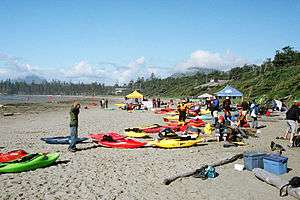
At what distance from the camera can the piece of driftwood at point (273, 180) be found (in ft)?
22.1

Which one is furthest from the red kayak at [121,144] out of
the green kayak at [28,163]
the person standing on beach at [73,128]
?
the green kayak at [28,163]

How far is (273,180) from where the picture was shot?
302 inches

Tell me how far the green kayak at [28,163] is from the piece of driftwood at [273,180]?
5.68 meters

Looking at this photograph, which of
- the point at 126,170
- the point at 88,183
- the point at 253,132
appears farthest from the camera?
the point at 253,132

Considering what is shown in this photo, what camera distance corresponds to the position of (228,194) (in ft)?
23.8

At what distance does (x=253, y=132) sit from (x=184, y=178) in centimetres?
946

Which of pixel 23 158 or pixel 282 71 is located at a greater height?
pixel 282 71

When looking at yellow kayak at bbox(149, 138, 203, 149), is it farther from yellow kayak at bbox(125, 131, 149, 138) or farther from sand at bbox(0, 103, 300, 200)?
yellow kayak at bbox(125, 131, 149, 138)

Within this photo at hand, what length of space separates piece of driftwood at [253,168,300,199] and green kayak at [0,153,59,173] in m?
5.68

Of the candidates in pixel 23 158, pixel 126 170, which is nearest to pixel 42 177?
pixel 23 158

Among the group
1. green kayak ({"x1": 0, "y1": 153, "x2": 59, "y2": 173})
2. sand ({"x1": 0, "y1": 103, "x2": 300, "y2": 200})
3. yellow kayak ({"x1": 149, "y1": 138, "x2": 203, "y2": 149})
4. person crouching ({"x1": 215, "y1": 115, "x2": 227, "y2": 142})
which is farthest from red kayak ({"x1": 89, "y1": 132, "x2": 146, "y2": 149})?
green kayak ({"x1": 0, "y1": 153, "x2": 59, "y2": 173})

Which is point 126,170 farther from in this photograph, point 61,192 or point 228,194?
point 228,194

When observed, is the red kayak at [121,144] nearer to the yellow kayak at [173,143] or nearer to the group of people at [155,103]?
the yellow kayak at [173,143]

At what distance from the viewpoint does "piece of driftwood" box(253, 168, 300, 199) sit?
22.1 feet
